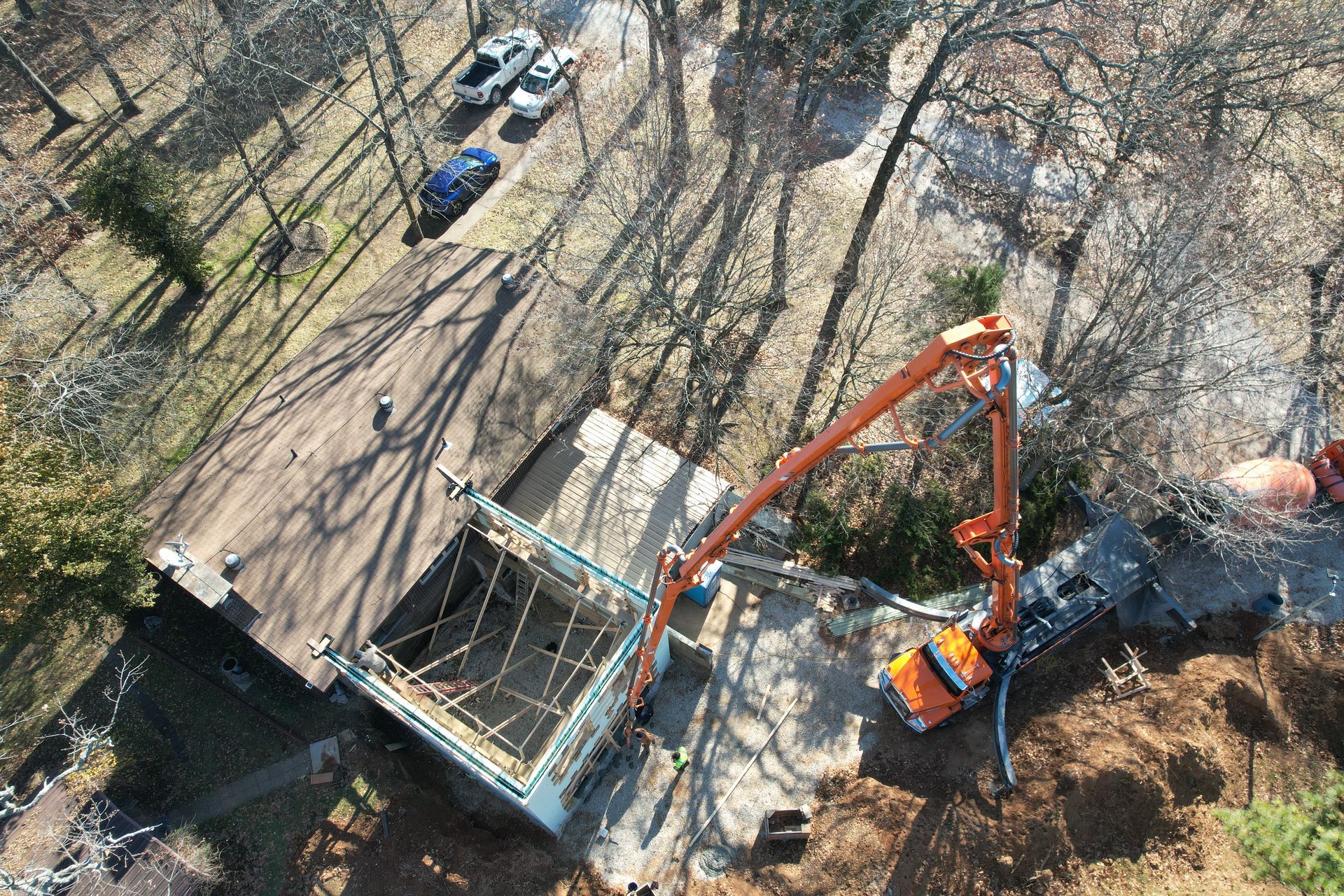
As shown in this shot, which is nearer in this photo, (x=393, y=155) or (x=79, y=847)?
(x=79, y=847)

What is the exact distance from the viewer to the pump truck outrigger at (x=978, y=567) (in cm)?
1399

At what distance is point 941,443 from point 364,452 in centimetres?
1548

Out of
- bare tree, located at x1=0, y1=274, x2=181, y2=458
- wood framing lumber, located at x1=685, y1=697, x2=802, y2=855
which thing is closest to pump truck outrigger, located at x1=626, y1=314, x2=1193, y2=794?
wood framing lumber, located at x1=685, y1=697, x2=802, y2=855

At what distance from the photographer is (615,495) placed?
22.8m

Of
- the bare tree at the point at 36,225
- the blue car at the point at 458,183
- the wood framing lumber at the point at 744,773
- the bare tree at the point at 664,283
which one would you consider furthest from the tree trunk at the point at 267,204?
the wood framing lumber at the point at 744,773

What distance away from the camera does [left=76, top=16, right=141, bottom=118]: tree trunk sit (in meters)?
30.9

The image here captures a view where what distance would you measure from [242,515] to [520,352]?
905 centimetres

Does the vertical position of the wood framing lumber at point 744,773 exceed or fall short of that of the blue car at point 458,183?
it falls short

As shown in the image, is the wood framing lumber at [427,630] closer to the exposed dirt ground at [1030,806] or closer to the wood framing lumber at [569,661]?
the wood framing lumber at [569,661]

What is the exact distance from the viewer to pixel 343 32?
35.0 m

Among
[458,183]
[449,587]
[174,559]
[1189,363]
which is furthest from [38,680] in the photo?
[1189,363]

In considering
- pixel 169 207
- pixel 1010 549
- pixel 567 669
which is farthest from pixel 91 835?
pixel 1010 549

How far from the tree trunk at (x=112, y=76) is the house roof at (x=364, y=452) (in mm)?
18976

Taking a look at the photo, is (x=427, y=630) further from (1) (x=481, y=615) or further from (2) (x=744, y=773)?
(2) (x=744, y=773)
